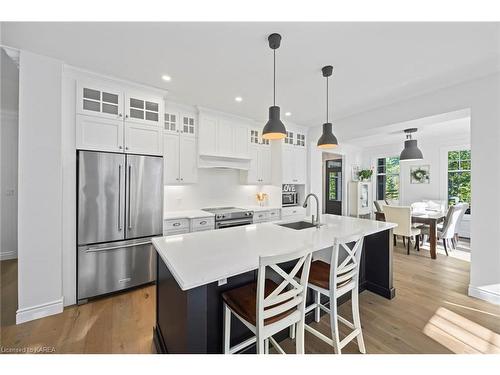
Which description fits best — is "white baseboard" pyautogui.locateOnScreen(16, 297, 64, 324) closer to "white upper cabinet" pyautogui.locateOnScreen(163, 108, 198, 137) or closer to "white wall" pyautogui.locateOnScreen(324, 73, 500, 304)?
"white upper cabinet" pyautogui.locateOnScreen(163, 108, 198, 137)

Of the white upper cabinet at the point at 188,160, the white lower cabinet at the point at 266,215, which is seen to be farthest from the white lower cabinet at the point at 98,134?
the white lower cabinet at the point at 266,215

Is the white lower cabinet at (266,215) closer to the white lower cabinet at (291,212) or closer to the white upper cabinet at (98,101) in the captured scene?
the white lower cabinet at (291,212)

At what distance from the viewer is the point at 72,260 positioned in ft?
7.66

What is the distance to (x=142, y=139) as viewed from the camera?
2.74m

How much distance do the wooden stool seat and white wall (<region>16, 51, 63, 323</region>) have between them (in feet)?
6.68

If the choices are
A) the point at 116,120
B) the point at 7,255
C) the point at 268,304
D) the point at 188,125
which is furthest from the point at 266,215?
the point at 7,255

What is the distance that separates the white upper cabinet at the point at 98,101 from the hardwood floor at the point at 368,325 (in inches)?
86.0

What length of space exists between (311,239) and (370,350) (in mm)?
984

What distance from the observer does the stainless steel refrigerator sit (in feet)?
7.75

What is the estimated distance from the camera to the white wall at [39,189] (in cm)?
204

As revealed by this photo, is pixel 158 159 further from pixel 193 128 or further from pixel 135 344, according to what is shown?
pixel 135 344

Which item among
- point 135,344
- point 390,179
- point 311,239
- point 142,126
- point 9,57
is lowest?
point 135,344

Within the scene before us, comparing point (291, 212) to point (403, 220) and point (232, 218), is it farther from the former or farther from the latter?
point (403, 220)
